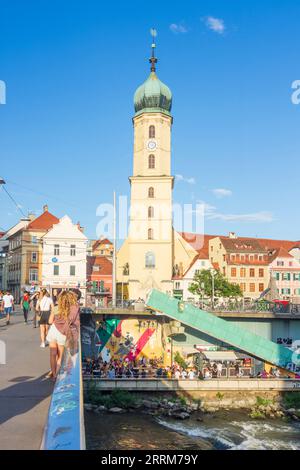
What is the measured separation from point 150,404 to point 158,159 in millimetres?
38571

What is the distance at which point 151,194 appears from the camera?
61.0 metres

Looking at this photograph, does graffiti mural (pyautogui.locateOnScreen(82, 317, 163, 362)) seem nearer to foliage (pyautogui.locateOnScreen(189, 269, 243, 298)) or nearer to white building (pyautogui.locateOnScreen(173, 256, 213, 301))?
foliage (pyautogui.locateOnScreen(189, 269, 243, 298))

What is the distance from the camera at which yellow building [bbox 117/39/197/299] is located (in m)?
58.8

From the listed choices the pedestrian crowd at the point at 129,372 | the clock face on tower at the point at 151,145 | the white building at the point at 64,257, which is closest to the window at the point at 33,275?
the white building at the point at 64,257

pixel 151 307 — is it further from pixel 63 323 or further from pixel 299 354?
pixel 63 323

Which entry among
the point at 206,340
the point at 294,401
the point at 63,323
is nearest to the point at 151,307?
the point at 206,340

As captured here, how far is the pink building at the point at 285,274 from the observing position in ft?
222

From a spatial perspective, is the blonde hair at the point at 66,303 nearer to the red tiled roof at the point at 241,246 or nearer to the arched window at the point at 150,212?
the arched window at the point at 150,212

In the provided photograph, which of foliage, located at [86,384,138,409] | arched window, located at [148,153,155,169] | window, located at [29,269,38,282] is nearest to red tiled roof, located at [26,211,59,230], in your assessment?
window, located at [29,269,38,282]

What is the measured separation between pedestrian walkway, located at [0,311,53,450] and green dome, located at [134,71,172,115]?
52813 millimetres

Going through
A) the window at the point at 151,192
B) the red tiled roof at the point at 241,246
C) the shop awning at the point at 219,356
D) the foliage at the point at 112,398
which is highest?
the window at the point at 151,192

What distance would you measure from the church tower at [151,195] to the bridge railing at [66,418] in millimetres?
52865

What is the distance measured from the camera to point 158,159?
61.4 m

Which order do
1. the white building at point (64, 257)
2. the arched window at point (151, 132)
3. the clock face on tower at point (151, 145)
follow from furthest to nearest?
the white building at point (64, 257) → the arched window at point (151, 132) → the clock face on tower at point (151, 145)
